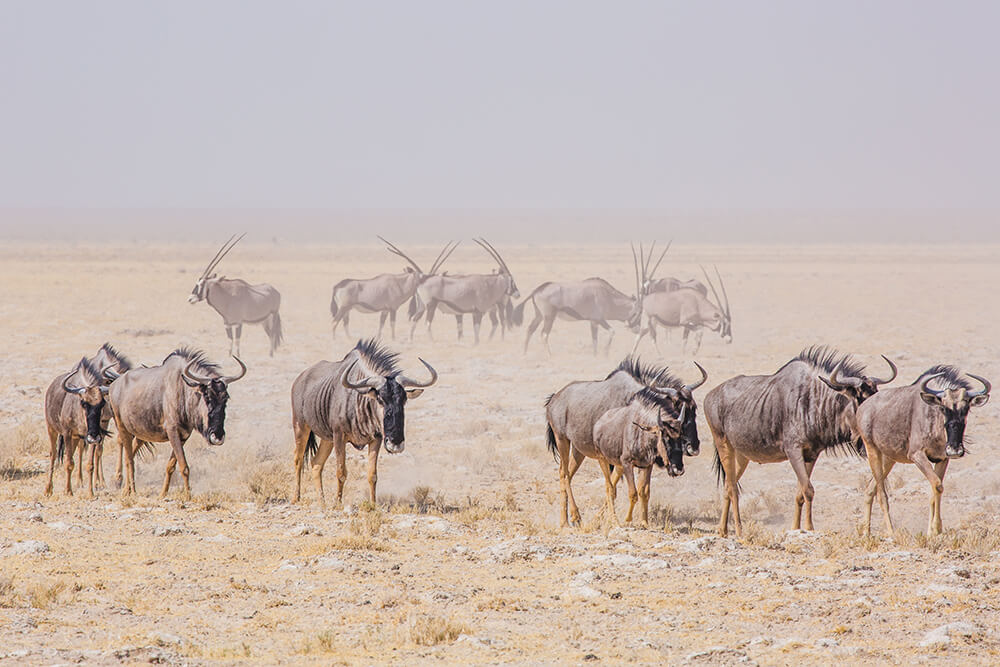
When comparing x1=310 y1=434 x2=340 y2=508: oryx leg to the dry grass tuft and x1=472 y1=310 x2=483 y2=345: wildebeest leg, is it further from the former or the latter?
x1=472 y1=310 x2=483 y2=345: wildebeest leg

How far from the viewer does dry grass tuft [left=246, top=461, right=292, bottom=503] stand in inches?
469

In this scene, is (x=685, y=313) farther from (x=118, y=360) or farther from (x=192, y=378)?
(x=192, y=378)

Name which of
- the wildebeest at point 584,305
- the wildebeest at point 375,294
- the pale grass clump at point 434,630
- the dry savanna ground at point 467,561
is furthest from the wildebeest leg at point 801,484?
the wildebeest at point 375,294

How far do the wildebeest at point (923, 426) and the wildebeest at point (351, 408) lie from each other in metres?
4.02

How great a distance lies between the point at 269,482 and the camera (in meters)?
12.6

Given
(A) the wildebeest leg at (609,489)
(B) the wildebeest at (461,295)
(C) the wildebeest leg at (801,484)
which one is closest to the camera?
(C) the wildebeest leg at (801,484)

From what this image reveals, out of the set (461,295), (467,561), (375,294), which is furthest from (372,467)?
(375,294)

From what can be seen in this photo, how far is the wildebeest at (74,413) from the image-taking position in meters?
12.0

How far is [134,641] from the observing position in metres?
6.71

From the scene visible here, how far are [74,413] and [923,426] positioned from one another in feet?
27.3

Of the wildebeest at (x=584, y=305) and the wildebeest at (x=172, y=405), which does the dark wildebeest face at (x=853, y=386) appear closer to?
the wildebeest at (x=172, y=405)

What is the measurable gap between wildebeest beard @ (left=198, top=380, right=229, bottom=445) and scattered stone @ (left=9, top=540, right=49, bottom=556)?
2514 mm

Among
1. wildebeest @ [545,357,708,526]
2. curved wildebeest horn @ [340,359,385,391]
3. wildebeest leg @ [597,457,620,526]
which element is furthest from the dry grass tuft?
wildebeest leg @ [597,457,620,526]

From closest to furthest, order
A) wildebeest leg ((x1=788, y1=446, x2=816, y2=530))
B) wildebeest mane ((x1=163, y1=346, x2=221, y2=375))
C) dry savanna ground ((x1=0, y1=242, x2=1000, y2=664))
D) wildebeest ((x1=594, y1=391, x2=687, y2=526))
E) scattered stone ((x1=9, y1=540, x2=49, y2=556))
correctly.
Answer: dry savanna ground ((x1=0, y1=242, x2=1000, y2=664))
scattered stone ((x1=9, y1=540, x2=49, y2=556))
wildebeest ((x1=594, y1=391, x2=687, y2=526))
wildebeest leg ((x1=788, y1=446, x2=816, y2=530))
wildebeest mane ((x1=163, y1=346, x2=221, y2=375))
